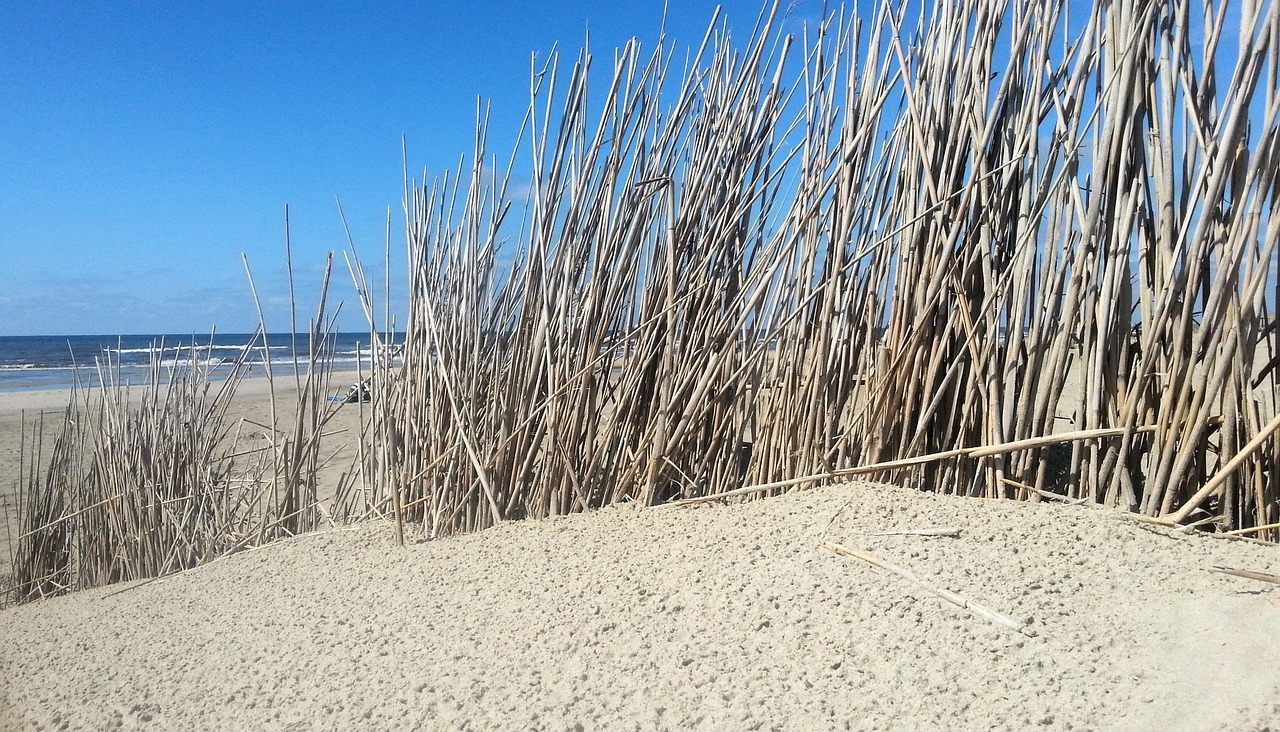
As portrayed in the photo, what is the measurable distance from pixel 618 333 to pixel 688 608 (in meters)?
0.77

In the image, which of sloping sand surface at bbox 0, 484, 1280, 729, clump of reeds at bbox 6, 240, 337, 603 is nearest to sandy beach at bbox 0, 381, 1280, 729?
sloping sand surface at bbox 0, 484, 1280, 729

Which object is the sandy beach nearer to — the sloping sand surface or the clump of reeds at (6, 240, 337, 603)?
the sloping sand surface

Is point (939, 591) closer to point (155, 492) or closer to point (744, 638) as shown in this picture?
point (744, 638)

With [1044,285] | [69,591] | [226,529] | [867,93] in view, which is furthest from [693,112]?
[69,591]

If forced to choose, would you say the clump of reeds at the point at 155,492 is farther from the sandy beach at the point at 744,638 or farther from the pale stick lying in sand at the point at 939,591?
the pale stick lying in sand at the point at 939,591

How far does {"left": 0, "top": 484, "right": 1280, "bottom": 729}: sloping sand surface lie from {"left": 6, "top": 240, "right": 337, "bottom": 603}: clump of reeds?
856mm

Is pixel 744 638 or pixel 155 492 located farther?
pixel 155 492

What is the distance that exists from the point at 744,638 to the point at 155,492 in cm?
230

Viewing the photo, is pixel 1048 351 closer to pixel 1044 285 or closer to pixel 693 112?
pixel 1044 285

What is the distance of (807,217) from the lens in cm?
156

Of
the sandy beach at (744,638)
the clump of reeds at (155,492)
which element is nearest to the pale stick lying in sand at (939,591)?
the sandy beach at (744,638)

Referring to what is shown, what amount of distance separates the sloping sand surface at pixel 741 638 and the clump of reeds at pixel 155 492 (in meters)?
0.86

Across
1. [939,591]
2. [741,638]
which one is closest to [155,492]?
[741,638]

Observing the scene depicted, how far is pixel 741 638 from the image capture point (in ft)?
3.67
